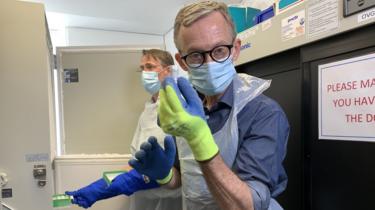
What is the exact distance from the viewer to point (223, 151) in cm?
84

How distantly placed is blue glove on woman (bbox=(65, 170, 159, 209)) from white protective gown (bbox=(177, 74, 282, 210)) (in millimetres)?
428

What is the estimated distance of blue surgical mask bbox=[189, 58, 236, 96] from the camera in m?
0.84

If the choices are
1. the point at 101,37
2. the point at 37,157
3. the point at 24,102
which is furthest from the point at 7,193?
the point at 101,37

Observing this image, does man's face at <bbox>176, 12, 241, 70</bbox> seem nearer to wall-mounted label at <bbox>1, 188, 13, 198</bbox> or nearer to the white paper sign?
the white paper sign

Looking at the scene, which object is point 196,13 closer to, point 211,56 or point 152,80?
point 211,56

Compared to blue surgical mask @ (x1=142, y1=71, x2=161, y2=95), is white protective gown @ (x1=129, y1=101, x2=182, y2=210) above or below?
below

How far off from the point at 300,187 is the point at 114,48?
60.3 inches

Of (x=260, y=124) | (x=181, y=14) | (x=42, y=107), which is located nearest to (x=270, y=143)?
(x=260, y=124)

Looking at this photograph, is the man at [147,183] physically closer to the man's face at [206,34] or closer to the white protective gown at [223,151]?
the white protective gown at [223,151]

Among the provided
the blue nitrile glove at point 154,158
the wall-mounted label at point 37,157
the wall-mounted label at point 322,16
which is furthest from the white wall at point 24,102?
the wall-mounted label at point 322,16

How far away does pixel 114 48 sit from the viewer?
224 centimetres

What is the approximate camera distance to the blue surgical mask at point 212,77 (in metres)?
0.84

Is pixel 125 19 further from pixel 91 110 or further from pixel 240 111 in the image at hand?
pixel 240 111

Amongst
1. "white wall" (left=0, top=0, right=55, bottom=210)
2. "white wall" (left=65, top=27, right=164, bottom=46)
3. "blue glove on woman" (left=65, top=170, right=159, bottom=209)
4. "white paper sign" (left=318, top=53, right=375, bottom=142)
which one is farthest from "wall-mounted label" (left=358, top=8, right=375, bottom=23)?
"white wall" (left=65, top=27, right=164, bottom=46)
